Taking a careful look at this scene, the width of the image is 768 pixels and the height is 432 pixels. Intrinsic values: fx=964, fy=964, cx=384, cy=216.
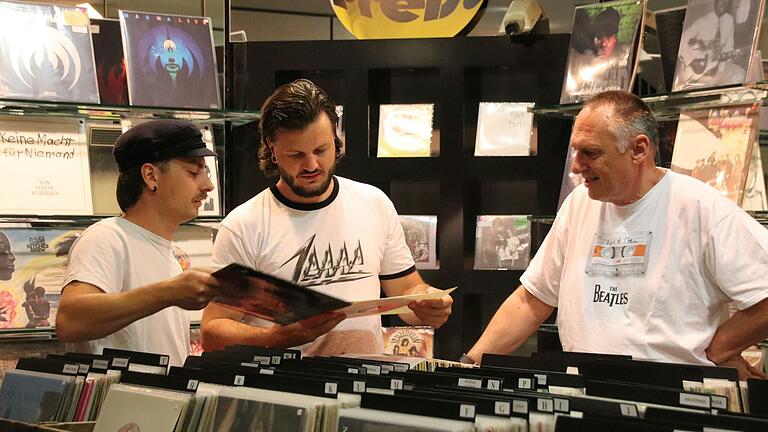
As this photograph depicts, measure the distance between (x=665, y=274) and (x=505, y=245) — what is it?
141 cm

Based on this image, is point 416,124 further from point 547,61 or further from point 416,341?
point 416,341

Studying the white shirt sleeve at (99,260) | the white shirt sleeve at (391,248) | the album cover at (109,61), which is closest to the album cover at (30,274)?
A: the album cover at (109,61)

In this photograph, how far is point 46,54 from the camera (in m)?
3.66

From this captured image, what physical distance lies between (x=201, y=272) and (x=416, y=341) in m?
1.96

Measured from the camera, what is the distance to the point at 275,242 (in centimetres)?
288

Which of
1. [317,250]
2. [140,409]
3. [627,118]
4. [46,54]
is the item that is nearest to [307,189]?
[317,250]

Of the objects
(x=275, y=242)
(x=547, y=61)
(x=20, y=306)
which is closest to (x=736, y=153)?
(x=547, y=61)

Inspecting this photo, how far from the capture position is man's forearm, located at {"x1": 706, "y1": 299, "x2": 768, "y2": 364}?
2768mm

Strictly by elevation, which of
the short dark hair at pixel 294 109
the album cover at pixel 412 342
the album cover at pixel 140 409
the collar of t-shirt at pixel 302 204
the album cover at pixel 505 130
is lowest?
the album cover at pixel 412 342

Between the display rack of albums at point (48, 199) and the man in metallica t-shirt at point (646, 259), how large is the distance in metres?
1.57

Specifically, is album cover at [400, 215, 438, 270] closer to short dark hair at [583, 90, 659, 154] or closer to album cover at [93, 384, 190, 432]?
short dark hair at [583, 90, 659, 154]

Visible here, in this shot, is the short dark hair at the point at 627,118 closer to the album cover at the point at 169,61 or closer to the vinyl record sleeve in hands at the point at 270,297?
the vinyl record sleeve in hands at the point at 270,297

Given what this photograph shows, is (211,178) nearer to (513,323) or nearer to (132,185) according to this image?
(132,185)

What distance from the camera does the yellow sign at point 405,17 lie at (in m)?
4.24
